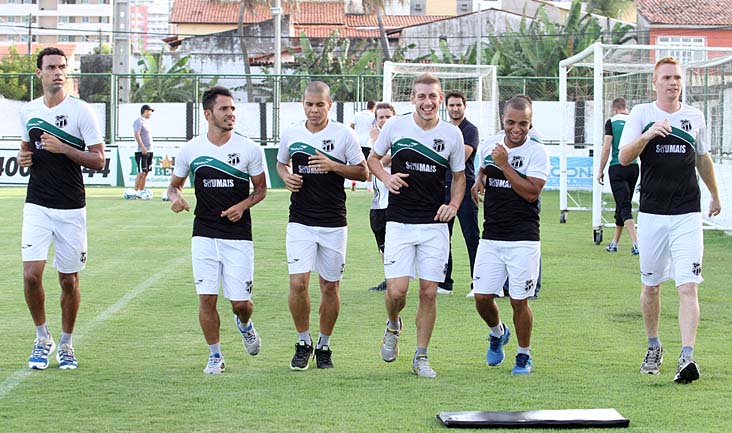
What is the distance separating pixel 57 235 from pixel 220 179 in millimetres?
1318

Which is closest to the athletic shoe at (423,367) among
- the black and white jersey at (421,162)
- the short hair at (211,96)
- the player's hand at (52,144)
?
the black and white jersey at (421,162)

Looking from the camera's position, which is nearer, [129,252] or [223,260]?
[223,260]

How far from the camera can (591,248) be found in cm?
1678

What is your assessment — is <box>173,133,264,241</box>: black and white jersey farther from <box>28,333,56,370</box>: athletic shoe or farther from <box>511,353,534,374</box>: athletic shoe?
<box>511,353,534,374</box>: athletic shoe

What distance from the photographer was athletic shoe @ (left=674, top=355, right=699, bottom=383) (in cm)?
741

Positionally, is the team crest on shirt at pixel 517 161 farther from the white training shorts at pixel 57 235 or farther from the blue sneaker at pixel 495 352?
the white training shorts at pixel 57 235

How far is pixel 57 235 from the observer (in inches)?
320

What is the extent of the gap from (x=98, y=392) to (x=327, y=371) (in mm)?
1634

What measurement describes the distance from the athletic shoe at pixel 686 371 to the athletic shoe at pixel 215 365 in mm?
3121

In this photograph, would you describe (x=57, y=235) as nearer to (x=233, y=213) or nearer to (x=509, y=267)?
(x=233, y=213)

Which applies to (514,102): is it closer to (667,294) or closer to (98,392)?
(98,392)

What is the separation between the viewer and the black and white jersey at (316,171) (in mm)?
8031

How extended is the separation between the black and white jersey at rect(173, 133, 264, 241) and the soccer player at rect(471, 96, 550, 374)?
5.55 feet

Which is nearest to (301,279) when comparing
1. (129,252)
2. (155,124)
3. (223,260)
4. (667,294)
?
(223,260)
